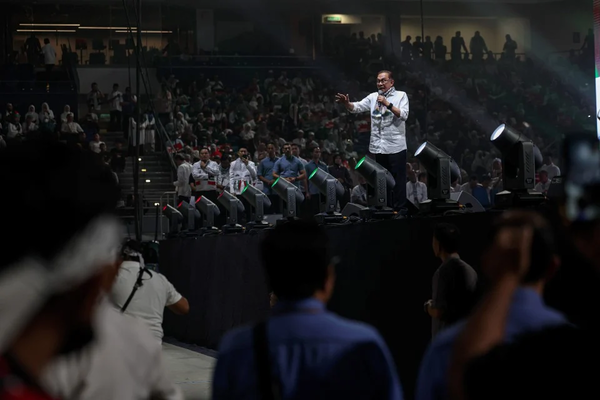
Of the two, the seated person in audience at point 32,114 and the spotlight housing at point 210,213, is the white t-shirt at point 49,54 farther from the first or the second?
the spotlight housing at point 210,213

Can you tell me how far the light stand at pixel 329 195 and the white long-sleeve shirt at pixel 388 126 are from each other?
25.2 inches

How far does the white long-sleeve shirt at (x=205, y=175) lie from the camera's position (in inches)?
688

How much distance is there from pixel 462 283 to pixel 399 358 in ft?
4.75

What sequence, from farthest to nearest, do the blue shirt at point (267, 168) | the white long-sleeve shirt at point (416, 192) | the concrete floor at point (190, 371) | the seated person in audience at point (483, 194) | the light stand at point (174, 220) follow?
the blue shirt at point (267, 168), the seated person in audience at point (483, 194), the light stand at point (174, 220), the white long-sleeve shirt at point (416, 192), the concrete floor at point (190, 371)

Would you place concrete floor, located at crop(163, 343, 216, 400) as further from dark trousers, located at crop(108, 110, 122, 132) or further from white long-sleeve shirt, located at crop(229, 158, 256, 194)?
dark trousers, located at crop(108, 110, 122, 132)

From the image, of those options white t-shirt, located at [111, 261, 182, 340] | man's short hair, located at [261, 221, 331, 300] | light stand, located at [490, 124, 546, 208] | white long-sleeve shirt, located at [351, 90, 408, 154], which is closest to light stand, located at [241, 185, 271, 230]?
white long-sleeve shirt, located at [351, 90, 408, 154]

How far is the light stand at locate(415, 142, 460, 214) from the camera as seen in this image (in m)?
6.49

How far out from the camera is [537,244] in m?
1.92

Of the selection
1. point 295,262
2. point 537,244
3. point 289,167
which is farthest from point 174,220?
point 537,244

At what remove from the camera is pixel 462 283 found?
5055 millimetres

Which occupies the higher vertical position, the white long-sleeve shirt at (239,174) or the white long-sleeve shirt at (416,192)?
the white long-sleeve shirt at (239,174)

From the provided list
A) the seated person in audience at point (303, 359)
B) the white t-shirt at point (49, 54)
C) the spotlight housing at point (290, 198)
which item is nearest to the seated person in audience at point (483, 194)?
the spotlight housing at point (290, 198)

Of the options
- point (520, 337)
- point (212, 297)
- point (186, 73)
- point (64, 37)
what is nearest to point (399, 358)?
point (520, 337)

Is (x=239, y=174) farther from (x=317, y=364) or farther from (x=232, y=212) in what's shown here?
(x=317, y=364)
